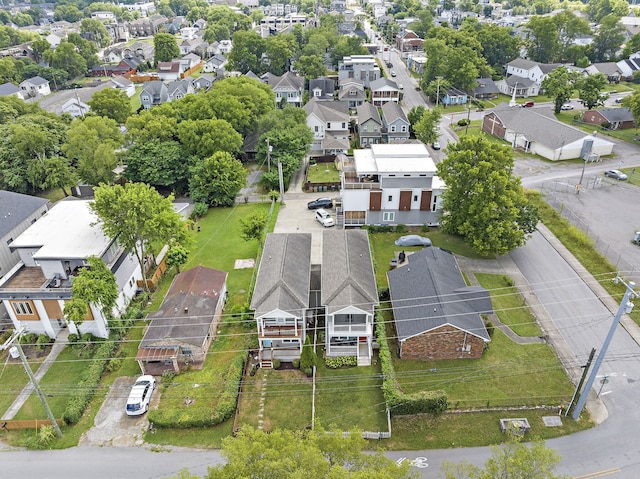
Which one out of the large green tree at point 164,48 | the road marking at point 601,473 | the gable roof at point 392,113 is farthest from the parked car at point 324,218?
the large green tree at point 164,48

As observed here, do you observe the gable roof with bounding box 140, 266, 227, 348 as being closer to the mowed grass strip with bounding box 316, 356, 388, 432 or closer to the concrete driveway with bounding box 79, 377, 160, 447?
the concrete driveway with bounding box 79, 377, 160, 447

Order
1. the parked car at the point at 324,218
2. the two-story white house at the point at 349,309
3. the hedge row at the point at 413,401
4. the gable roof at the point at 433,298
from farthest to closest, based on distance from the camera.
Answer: the parked car at the point at 324,218
the two-story white house at the point at 349,309
the gable roof at the point at 433,298
the hedge row at the point at 413,401

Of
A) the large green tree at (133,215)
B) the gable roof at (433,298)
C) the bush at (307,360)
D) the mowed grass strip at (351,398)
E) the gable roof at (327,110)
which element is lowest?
the mowed grass strip at (351,398)

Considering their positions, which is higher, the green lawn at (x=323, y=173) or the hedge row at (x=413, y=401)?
the hedge row at (x=413, y=401)

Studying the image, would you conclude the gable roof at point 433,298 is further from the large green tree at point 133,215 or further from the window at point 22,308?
the window at point 22,308

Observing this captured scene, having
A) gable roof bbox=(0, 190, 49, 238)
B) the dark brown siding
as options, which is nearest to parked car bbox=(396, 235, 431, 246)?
the dark brown siding

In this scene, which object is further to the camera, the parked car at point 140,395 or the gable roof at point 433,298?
the gable roof at point 433,298

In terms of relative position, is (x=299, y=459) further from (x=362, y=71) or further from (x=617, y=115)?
(x=362, y=71)
